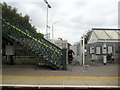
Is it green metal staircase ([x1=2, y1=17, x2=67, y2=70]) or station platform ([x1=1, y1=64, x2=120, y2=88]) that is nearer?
station platform ([x1=1, y1=64, x2=120, y2=88])

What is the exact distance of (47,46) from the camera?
9523 millimetres

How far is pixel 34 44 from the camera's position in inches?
385

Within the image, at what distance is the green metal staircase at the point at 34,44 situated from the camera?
941 cm

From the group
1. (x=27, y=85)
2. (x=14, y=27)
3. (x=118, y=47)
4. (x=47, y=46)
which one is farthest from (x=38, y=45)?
(x=118, y=47)

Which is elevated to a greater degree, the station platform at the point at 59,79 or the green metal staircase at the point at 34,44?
the green metal staircase at the point at 34,44

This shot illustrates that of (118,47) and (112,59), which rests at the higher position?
(118,47)

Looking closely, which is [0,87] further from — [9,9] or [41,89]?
[9,9]

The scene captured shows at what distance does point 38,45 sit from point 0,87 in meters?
4.54

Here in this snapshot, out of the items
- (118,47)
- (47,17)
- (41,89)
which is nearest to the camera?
(41,89)

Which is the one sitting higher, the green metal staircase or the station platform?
the green metal staircase

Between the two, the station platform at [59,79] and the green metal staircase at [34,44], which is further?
the green metal staircase at [34,44]

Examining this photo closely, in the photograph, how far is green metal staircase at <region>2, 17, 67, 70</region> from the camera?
30.9ft

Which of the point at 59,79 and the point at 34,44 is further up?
the point at 34,44

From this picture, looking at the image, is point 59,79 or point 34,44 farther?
point 34,44
